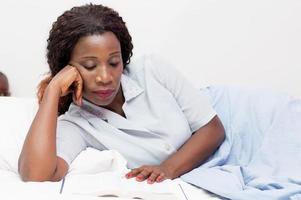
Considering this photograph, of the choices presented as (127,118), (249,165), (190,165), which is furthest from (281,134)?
(127,118)

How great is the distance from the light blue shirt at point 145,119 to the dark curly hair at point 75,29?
0.39 ft

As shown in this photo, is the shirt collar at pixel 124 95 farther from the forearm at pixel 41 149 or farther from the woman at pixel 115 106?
the forearm at pixel 41 149

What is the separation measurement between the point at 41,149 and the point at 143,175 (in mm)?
243

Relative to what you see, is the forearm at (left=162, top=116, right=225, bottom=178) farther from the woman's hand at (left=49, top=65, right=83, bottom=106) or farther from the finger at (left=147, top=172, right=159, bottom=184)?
the woman's hand at (left=49, top=65, right=83, bottom=106)

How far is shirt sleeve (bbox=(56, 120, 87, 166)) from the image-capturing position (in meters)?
1.08

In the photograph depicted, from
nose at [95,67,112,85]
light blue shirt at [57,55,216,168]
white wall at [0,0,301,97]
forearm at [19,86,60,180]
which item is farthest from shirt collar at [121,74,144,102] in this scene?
white wall at [0,0,301,97]

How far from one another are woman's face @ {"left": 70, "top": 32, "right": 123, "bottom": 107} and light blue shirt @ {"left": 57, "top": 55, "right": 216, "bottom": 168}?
0.27ft

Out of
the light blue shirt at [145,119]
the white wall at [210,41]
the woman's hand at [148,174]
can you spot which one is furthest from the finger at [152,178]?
the white wall at [210,41]

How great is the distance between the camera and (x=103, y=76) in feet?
→ 3.50

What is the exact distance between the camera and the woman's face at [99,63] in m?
1.08

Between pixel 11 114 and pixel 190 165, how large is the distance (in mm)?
583

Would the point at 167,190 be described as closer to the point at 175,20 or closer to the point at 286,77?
the point at 175,20

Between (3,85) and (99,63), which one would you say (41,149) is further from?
(3,85)

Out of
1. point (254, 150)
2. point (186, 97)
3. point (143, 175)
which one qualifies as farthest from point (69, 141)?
point (254, 150)
